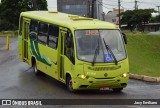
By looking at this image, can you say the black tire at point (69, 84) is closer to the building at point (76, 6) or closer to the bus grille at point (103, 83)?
the bus grille at point (103, 83)

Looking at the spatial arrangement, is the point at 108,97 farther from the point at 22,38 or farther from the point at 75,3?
the point at 75,3

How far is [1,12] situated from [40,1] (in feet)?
22.9

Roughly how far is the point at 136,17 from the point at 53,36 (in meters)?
91.3

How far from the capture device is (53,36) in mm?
17812

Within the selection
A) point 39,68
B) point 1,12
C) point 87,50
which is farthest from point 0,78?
point 1,12

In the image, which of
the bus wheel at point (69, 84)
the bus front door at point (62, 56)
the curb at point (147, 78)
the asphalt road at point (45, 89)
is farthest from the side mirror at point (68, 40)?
the curb at point (147, 78)

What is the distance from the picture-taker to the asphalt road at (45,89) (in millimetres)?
15094

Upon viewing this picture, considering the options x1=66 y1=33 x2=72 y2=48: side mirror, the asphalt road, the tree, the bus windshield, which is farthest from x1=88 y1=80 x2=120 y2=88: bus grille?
the tree

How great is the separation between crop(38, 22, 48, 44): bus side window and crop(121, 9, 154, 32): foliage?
3408 inches

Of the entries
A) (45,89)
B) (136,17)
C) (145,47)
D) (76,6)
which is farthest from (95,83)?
(76,6)

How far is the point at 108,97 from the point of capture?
14.9 meters

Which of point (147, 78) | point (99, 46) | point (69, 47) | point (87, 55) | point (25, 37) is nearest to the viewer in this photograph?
point (87, 55)

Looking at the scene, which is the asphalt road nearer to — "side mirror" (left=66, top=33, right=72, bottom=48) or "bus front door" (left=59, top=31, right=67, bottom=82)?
"bus front door" (left=59, top=31, right=67, bottom=82)

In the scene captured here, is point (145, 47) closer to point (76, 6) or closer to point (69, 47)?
point (69, 47)
